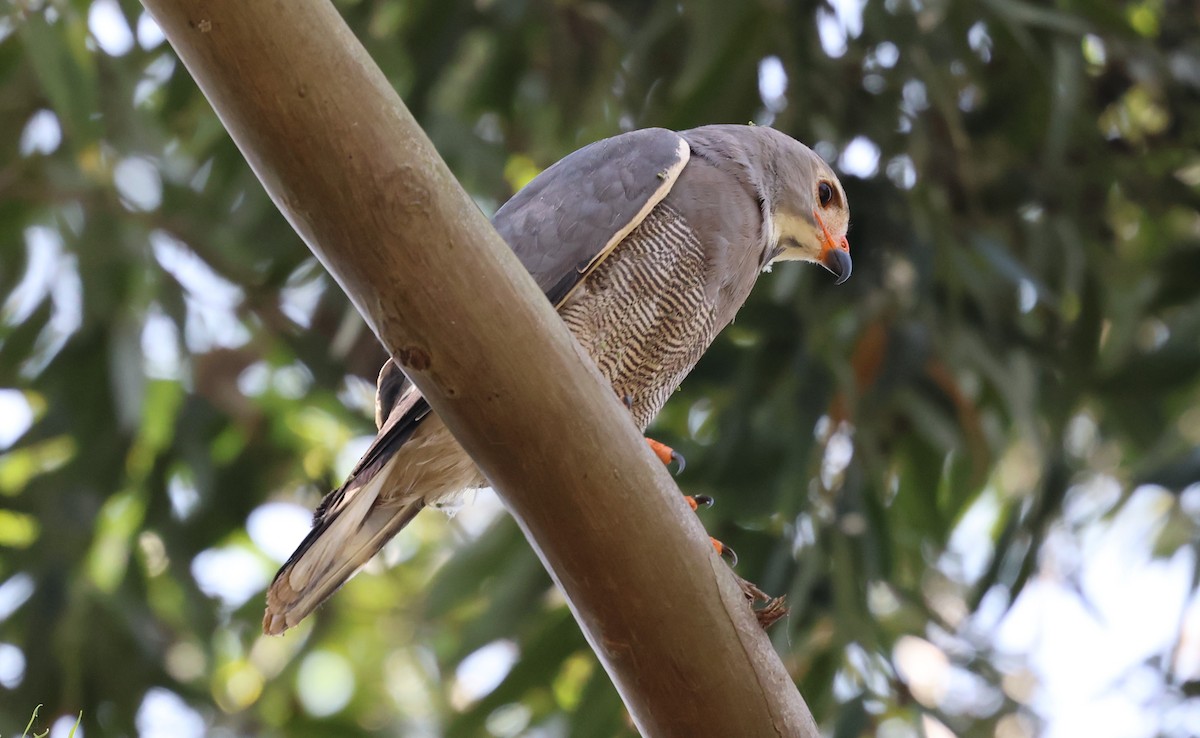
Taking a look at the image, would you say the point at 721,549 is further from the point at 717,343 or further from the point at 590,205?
the point at 717,343

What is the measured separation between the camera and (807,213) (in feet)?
8.37

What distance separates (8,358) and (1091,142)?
10.2 ft

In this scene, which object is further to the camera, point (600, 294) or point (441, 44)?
point (441, 44)

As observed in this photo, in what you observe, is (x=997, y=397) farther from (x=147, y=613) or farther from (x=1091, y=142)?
(x=147, y=613)

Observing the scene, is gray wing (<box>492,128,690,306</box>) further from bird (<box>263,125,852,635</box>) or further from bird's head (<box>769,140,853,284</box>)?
bird's head (<box>769,140,853,284</box>)

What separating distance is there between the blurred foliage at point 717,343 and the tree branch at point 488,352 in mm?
1398

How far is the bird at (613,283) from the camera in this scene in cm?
200

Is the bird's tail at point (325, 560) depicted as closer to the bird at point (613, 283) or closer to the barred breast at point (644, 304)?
the bird at point (613, 283)

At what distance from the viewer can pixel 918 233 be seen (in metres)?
3.27

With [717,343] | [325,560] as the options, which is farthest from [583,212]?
[717,343]

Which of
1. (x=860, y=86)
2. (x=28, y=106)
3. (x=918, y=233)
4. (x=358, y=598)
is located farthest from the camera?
(x=358, y=598)

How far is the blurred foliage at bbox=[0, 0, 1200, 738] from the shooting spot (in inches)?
127

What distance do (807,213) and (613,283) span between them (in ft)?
1.78

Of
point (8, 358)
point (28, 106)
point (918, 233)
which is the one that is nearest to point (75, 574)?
point (8, 358)
